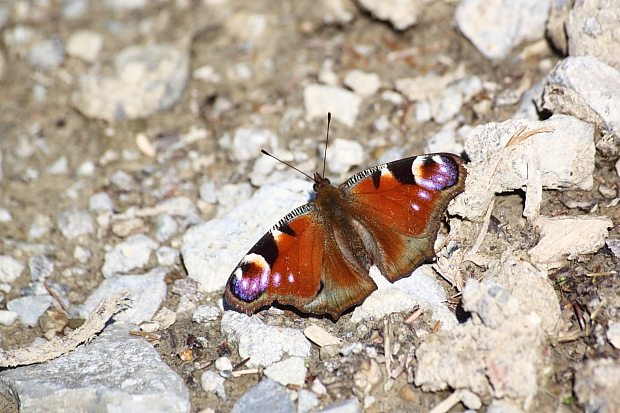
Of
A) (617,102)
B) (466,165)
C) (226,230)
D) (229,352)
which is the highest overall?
(617,102)

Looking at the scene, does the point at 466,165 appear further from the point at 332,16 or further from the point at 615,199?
the point at 332,16

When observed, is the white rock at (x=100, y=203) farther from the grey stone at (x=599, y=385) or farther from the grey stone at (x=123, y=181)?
the grey stone at (x=599, y=385)

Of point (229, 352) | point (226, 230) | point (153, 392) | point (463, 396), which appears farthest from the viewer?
point (226, 230)

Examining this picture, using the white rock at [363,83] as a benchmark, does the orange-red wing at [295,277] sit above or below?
below

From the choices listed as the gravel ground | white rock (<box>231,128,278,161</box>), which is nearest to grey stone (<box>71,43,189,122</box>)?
the gravel ground

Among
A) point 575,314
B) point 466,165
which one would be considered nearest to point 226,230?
point 466,165

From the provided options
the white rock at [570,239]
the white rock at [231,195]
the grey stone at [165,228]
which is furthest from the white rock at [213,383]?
the white rock at [570,239]

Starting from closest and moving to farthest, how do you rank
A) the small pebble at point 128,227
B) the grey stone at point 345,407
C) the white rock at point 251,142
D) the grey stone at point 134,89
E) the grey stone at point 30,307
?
1. the grey stone at point 345,407
2. the grey stone at point 30,307
3. the small pebble at point 128,227
4. the white rock at point 251,142
5. the grey stone at point 134,89
